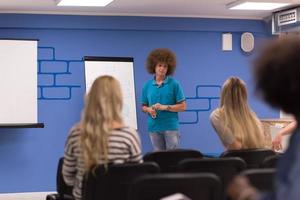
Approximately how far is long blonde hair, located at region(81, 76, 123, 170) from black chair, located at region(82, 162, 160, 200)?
0.26 ft

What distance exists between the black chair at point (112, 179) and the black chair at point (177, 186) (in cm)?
47

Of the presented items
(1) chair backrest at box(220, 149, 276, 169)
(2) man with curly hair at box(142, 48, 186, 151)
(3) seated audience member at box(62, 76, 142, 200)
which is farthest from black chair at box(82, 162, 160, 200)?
(2) man with curly hair at box(142, 48, 186, 151)

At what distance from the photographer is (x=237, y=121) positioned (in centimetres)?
363

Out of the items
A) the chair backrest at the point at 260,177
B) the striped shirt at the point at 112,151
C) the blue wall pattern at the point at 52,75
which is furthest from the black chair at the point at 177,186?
the blue wall pattern at the point at 52,75

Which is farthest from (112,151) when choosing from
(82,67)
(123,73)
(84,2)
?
(82,67)

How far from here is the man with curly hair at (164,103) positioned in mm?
5398

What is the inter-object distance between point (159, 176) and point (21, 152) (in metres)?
4.38

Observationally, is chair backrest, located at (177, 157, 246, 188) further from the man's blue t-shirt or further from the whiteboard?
the whiteboard

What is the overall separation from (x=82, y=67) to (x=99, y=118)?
3.67 metres

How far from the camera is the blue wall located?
6203mm

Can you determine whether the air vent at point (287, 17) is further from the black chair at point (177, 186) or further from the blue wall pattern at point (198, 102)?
the black chair at point (177, 186)

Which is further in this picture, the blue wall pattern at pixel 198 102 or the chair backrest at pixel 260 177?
the blue wall pattern at pixel 198 102

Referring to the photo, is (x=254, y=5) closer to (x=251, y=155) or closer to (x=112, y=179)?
(x=251, y=155)

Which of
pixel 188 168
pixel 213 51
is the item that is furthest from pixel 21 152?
pixel 188 168
